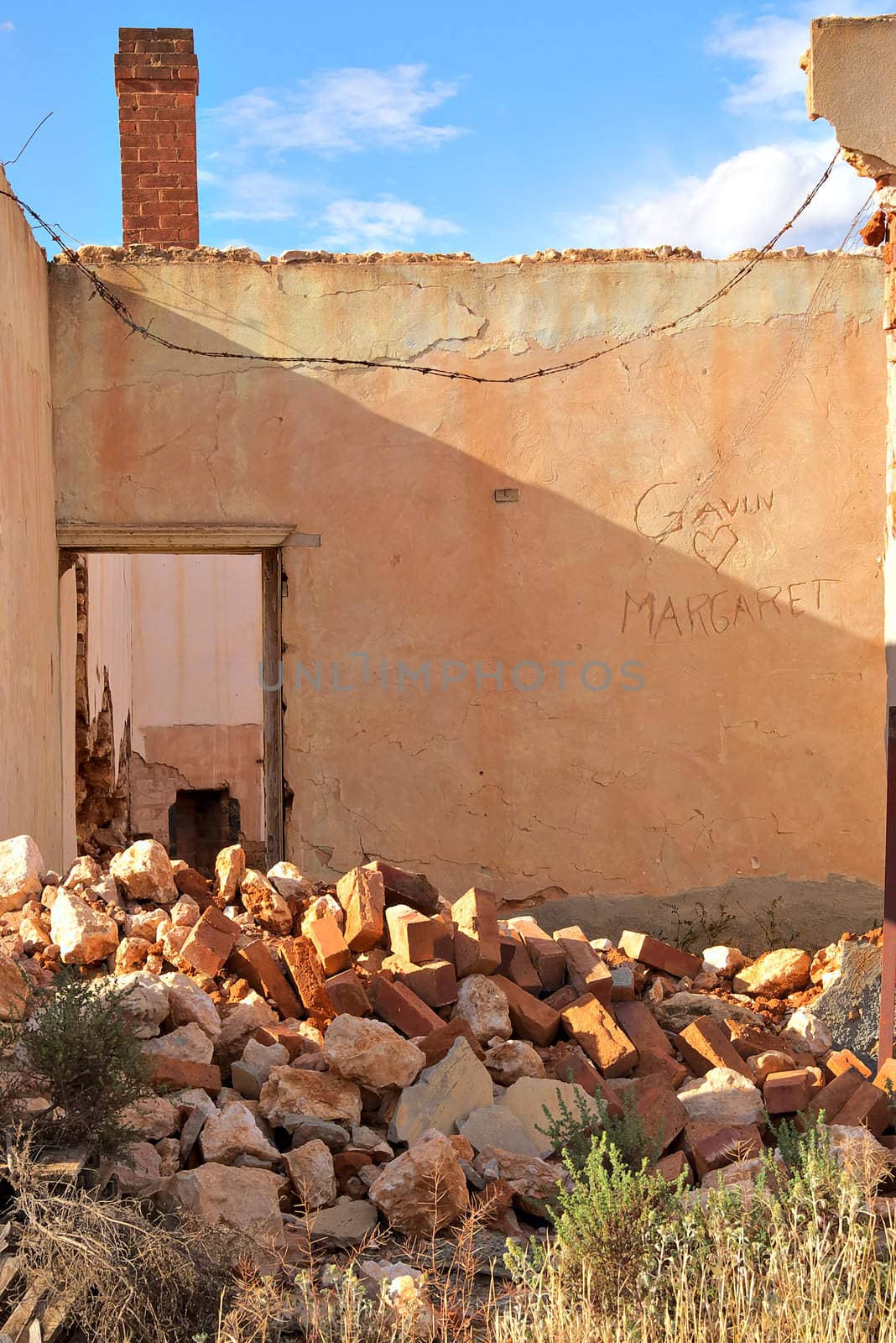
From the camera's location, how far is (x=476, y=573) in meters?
7.80

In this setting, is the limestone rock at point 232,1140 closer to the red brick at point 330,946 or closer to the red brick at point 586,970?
the red brick at point 330,946

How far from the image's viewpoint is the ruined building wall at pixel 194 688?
1683 centimetres

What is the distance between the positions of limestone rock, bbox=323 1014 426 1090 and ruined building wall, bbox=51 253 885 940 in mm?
3416

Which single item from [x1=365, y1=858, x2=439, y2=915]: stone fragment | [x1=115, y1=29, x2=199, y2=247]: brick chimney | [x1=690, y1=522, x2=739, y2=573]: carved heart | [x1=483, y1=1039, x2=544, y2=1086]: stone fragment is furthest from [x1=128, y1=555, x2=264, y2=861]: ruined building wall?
[x1=483, y1=1039, x2=544, y2=1086]: stone fragment

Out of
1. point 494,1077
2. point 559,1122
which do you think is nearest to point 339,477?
point 494,1077

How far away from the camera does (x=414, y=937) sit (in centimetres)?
493

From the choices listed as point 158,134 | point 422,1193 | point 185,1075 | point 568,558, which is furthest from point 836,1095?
point 158,134

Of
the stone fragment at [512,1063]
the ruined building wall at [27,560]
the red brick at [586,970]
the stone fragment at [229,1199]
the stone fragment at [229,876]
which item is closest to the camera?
the stone fragment at [229,1199]

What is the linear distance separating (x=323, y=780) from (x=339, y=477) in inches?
71.3

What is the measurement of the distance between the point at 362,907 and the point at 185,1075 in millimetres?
1131

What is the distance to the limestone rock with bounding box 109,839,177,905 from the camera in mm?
5293

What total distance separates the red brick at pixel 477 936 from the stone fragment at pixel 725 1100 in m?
0.89

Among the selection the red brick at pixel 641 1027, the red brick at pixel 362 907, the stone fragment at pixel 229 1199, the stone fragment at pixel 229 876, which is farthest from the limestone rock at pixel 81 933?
the red brick at pixel 641 1027

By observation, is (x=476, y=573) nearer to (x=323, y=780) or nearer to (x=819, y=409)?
(x=323, y=780)
